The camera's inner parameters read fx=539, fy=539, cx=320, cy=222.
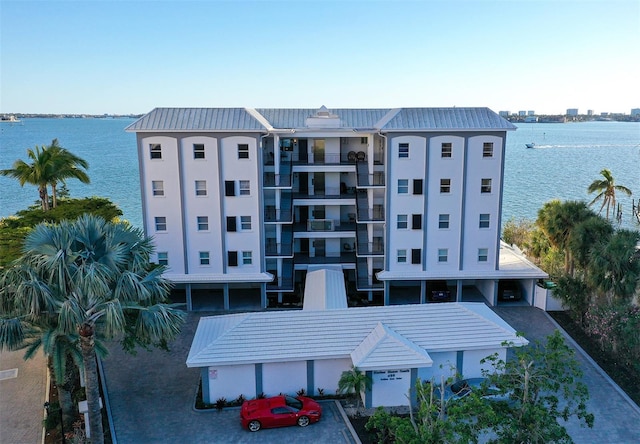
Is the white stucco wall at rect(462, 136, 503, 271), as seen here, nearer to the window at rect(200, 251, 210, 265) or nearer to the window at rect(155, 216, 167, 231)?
the window at rect(200, 251, 210, 265)

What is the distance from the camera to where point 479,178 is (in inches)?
1346

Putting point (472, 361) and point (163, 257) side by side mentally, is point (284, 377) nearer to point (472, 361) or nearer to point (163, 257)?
point (472, 361)

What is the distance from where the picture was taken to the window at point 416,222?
1364 inches

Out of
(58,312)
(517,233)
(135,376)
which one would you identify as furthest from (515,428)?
(517,233)

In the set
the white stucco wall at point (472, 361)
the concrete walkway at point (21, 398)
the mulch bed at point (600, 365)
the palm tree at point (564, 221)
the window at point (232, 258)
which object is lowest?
the concrete walkway at point (21, 398)

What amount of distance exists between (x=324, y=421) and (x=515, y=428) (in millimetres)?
9343

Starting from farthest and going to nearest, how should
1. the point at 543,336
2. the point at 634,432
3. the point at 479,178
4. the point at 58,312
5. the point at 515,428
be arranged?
the point at 479,178 → the point at 543,336 → the point at 634,432 → the point at 58,312 → the point at 515,428

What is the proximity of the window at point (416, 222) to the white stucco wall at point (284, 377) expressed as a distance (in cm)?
1380

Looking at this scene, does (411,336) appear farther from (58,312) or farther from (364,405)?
(58,312)

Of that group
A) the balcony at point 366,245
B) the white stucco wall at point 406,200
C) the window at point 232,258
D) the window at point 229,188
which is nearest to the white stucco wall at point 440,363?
the white stucco wall at point 406,200

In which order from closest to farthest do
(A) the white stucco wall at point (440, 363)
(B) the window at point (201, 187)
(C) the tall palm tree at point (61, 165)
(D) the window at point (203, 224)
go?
(A) the white stucco wall at point (440, 363) → (B) the window at point (201, 187) → (D) the window at point (203, 224) → (C) the tall palm tree at point (61, 165)

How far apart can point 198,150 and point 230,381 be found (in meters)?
15.2

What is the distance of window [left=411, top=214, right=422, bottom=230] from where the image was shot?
114ft

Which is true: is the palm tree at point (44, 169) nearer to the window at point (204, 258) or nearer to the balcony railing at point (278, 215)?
the window at point (204, 258)
